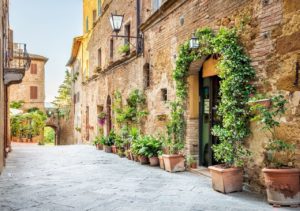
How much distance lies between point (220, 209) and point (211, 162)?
10.7 feet

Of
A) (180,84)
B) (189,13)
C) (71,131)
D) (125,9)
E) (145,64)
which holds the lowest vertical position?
(71,131)

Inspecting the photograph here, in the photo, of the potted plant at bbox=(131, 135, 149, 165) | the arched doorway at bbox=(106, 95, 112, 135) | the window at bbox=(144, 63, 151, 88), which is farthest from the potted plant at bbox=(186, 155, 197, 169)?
the arched doorway at bbox=(106, 95, 112, 135)

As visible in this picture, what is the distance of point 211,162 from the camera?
8031 mm

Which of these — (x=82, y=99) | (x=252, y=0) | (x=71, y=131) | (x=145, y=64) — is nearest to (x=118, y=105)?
(x=145, y=64)

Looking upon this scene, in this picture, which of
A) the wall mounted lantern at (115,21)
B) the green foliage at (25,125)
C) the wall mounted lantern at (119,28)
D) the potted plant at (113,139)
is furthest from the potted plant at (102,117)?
the green foliage at (25,125)

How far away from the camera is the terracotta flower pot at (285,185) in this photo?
190 inches

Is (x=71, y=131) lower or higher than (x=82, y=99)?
lower

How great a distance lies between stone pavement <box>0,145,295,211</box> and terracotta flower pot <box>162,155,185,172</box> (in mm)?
230

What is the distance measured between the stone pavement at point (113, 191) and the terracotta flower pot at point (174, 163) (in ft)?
0.75

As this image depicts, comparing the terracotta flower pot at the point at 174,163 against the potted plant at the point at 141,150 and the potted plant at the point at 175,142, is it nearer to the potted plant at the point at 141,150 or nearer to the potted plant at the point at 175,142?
the potted plant at the point at 175,142

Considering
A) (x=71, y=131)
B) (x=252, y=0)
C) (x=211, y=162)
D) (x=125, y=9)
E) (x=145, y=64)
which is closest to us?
(x=252, y=0)

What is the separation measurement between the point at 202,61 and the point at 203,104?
1.04 metres

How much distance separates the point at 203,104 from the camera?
27.6 feet

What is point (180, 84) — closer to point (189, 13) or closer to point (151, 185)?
point (189, 13)
